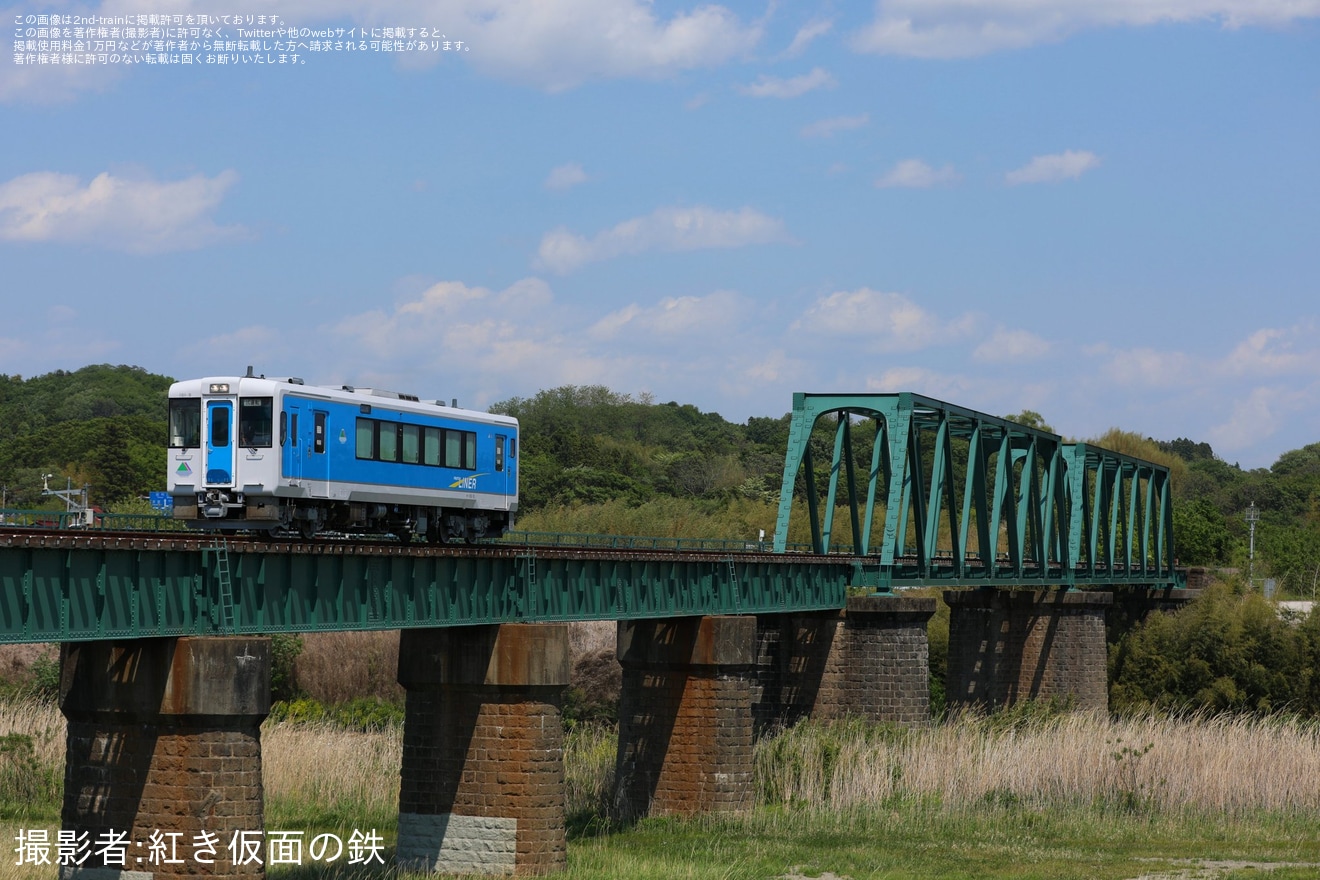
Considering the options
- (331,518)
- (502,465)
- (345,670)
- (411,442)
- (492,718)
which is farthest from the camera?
(345,670)

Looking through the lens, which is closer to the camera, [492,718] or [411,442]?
[492,718]

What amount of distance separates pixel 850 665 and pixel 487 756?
20.6m

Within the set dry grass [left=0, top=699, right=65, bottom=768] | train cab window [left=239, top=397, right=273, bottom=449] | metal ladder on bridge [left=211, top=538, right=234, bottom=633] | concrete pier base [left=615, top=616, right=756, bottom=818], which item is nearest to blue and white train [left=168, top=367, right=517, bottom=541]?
train cab window [left=239, top=397, right=273, bottom=449]

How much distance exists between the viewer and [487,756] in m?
30.1

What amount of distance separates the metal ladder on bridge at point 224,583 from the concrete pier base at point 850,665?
87.6 feet

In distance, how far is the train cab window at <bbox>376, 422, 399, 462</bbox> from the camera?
108 feet

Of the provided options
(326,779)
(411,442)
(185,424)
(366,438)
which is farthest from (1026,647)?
(185,424)

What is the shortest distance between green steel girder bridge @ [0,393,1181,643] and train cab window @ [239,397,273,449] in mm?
1936

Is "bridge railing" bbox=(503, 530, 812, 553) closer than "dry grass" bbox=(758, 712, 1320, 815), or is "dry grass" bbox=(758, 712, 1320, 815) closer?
"bridge railing" bbox=(503, 530, 812, 553)

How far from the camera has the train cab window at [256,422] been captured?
29.8m

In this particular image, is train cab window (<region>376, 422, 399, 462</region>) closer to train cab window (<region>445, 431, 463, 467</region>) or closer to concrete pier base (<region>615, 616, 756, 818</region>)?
train cab window (<region>445, 431, 463, 467</region>)

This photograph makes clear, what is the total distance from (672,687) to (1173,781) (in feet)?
38.3

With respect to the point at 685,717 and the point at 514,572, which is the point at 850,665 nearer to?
the point at 685,717

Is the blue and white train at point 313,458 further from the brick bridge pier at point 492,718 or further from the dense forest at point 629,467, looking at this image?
the dense forest at point 629,467
